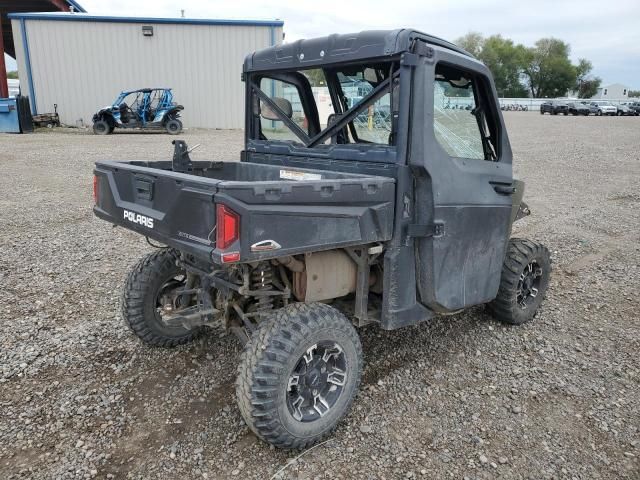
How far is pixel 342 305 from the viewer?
356 cm

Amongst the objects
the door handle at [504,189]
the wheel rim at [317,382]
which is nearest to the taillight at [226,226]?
the wheel rim at [317,382]

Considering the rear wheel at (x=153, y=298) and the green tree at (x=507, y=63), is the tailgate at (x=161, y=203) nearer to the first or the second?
the rear wheel at (x=153, y=298)

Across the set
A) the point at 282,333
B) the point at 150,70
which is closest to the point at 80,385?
the point at 282,333

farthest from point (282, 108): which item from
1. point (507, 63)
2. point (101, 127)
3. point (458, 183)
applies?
point (507, 63)

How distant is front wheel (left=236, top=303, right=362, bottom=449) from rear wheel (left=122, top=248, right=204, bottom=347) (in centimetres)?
112

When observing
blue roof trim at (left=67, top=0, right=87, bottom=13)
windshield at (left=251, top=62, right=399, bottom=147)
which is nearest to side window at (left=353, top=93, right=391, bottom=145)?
windshield at (left=251, top=62, right=399, bottom=147)

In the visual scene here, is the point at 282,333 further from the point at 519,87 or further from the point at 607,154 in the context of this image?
the point at 519,87

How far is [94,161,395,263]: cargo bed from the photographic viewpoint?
2.36 m

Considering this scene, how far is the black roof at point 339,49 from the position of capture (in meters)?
2.88

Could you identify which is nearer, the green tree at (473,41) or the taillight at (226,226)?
the taillight at (226,226)

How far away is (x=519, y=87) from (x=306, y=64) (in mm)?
94256

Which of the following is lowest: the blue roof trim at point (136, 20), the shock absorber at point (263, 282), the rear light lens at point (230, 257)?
the shock absorber at point (263, 282)

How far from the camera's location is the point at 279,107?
3809 mm

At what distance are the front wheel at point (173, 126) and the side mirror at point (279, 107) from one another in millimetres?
17008
